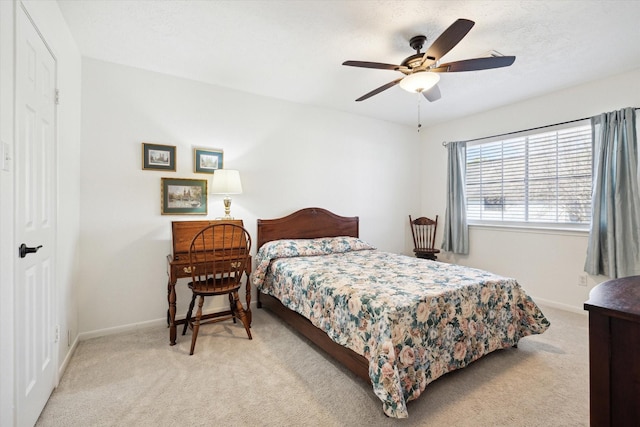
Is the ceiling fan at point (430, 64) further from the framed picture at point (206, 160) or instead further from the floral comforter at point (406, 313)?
the framed picture at point (206, 160)

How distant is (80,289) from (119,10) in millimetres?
2240

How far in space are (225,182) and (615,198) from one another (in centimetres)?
387

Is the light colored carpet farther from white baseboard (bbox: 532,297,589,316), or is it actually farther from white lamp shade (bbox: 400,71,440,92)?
white lamp shade (bbox: 400,71,440,92)

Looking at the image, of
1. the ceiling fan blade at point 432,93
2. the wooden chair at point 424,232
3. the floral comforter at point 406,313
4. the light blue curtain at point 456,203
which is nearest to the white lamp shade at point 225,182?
the floral comforter at point 406,313

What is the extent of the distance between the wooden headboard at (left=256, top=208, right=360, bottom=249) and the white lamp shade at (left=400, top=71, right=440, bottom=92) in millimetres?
1978

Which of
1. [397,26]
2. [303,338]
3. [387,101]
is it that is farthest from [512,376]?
[387,101]

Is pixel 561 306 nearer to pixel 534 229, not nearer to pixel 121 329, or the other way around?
pixel 534 229

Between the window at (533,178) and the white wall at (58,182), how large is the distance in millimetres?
4554

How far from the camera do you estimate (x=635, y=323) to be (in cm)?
88

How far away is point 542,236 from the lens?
3533mm

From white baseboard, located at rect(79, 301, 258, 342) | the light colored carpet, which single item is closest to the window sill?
the light colored carpet

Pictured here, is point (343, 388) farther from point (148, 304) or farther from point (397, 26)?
point (397, 26)

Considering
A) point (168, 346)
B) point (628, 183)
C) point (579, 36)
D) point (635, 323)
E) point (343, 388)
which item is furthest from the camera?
point (628, 183)

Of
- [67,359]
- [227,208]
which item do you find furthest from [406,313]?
[67,359]
